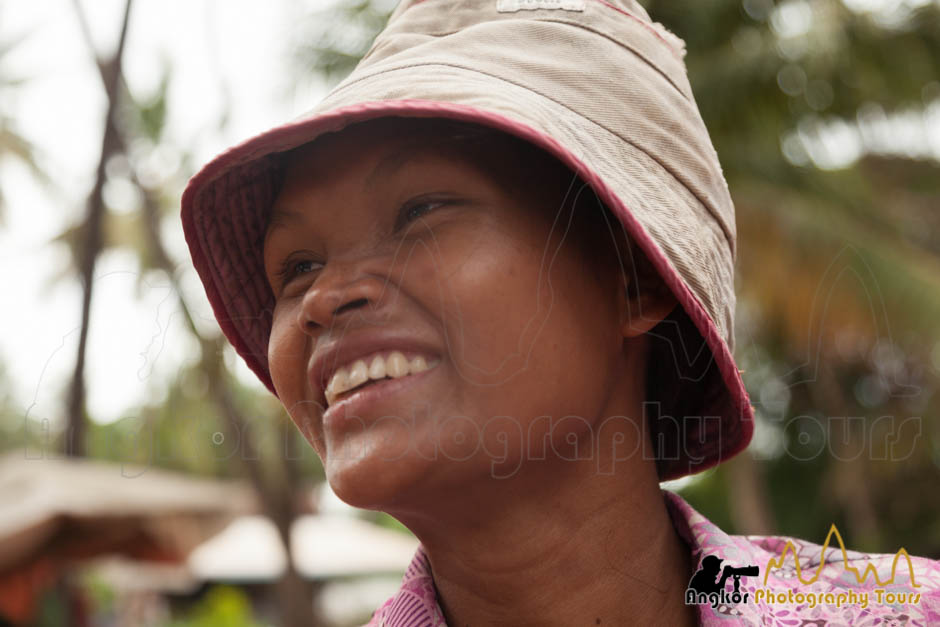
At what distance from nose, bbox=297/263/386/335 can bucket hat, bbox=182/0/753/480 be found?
0.71 ft

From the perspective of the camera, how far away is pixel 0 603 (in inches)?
285

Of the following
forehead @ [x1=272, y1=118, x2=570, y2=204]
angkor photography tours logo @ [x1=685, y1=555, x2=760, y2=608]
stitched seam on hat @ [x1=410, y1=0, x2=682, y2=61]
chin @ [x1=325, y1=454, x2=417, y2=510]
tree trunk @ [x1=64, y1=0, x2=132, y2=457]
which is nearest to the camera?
chin @ [x1=325, y1=454, x2=417, y2=510]

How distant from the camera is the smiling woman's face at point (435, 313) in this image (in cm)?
137

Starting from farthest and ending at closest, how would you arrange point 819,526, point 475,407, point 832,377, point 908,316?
1. point 819,526
2. point 832,377
3. point 908,316
4. point 475,407

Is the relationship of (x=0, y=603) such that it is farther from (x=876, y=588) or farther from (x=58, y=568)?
(x=876, y=588)

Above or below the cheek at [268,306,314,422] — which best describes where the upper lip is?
above

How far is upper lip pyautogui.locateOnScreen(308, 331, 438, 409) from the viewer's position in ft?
4.54

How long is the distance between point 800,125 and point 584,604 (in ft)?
36.7

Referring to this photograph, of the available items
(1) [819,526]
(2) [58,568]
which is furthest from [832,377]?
(2) [58,568]

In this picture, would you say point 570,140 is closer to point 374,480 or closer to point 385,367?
point 385,367

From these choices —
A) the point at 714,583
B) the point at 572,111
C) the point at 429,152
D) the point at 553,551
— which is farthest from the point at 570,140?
the point at 714,583

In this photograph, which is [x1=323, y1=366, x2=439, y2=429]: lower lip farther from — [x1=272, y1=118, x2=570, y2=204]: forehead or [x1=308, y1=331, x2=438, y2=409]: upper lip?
[x1=272, y1=118, x2=570, y2=204]: forehead

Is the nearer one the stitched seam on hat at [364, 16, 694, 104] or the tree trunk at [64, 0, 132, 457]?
the stitched seam on hat at [364, 16, 694, 104]

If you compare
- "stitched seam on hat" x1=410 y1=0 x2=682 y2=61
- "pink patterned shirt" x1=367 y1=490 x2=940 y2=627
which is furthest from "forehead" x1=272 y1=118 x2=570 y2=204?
"pink patterned shirt" x1=367 y1=490 x2=940 y2=627
